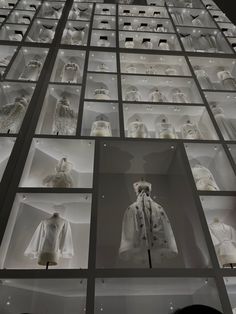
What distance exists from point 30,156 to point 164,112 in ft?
4.52

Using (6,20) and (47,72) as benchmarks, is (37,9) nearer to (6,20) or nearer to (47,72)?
(6,20)

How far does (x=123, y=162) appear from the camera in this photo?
248 cm

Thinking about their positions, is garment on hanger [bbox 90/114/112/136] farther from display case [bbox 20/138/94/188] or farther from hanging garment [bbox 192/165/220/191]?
hanging garment [bbox 192/165/220/191]

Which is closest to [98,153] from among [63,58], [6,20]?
[63,58]

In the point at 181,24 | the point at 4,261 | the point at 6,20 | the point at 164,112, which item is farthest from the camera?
the point at 181,24

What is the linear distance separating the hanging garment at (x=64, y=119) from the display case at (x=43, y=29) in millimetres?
1575

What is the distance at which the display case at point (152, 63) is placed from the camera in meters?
3.58

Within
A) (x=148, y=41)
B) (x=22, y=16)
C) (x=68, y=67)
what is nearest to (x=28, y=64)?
(x=68, y=67)

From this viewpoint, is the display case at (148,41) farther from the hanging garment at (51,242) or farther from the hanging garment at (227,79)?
the hanging garment at (51,242)

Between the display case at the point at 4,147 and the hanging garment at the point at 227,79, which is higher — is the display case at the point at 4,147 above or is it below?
below

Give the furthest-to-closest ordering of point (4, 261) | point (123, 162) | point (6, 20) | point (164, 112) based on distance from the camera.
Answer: point (6, 20)
point (164, 112)
point (123, 162)
point (4, 261)

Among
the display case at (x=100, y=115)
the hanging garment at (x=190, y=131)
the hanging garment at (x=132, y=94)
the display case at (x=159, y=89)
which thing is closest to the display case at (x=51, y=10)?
the display case at (x=159, y=89)

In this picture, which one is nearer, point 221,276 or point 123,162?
point 221,276

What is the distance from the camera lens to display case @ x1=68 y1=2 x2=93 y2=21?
15.0 ft
